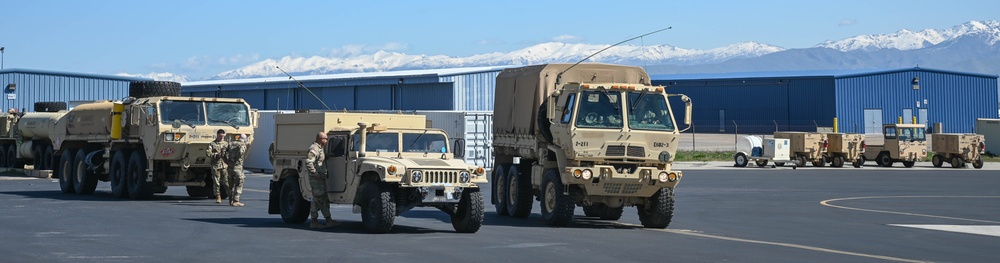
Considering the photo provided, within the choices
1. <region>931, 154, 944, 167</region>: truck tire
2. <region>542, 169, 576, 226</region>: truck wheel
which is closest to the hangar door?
<region>931, 154, 944, 167</region>: truck tire

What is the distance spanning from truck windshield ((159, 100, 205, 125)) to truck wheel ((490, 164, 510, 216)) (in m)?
7.03

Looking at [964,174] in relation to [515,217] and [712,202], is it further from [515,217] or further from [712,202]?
[515,217]

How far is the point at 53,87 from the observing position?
60062mm

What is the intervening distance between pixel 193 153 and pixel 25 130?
48.6ft

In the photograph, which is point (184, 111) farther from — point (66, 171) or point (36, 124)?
point (36, 124)

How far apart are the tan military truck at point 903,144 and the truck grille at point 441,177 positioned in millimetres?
40513

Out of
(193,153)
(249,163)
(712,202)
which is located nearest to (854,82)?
(249,163)

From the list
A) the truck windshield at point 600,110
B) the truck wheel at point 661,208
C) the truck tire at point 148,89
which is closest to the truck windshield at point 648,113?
the truck windshield at point 600,110

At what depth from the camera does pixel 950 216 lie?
25.6 m

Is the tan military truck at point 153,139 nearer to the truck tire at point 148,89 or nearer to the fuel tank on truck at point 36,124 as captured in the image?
the truck tire at point 148,89

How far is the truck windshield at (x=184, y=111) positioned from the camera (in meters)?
28.0

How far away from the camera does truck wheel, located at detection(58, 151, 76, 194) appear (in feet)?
102

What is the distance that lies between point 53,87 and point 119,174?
109ft

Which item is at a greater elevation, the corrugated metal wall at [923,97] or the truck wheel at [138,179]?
the corrugated metal wall at [923,97]
